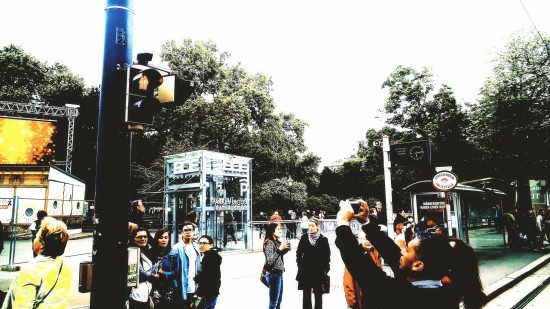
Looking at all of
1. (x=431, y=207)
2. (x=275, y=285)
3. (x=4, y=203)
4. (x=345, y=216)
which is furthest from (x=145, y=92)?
(x=4, y=203)

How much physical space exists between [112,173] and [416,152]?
7.64 meters

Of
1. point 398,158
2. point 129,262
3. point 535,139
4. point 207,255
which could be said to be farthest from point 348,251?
point 535,139

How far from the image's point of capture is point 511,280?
396 inches

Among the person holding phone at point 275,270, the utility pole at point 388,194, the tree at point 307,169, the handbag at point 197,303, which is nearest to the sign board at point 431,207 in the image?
the utility pole at point 388,194

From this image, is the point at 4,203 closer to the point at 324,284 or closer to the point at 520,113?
the point at 324,284

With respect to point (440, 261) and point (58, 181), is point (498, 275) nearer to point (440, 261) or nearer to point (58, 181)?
point (440, 261)

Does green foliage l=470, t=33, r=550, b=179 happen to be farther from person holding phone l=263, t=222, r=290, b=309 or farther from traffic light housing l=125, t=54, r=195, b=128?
traffic light housing l=125, t=54, r=195, b=128

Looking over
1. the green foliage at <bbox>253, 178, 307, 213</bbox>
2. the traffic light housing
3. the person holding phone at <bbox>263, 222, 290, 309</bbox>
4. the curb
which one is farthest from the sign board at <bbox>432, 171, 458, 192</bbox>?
the green foliage at <bbox>253, 178, 307, 213</bbox>

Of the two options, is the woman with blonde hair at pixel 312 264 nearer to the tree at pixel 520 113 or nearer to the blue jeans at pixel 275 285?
the blue jeans at pixel 275 285

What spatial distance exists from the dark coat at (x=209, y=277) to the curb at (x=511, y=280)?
633 centimetres

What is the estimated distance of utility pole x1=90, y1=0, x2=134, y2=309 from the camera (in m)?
3.42

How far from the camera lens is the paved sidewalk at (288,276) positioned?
311 inches

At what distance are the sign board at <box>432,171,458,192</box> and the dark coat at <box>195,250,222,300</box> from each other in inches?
253

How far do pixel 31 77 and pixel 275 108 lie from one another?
74.6 ft
